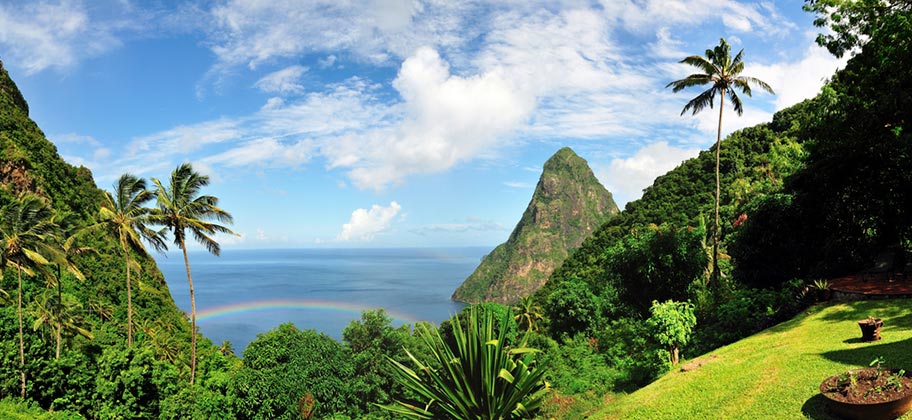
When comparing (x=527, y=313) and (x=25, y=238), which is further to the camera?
(x=527, y=313)

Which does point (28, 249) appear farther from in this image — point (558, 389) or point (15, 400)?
point (558, 389)

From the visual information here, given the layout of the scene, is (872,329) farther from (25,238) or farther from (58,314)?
(58,314)

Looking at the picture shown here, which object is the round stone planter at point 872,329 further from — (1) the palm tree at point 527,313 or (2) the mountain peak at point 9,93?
(2) the mountain peak at point 9,93

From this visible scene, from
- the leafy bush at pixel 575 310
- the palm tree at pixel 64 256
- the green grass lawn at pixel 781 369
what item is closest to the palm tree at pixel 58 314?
the palm tree at pixel 64 256

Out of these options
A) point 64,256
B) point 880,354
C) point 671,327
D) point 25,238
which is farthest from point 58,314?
point 880,354

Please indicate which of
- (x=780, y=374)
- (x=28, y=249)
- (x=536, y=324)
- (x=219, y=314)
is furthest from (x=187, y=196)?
(x=219, y=314)

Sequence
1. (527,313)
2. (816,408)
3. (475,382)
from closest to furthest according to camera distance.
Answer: (475,382), (816,408), (527,313)
